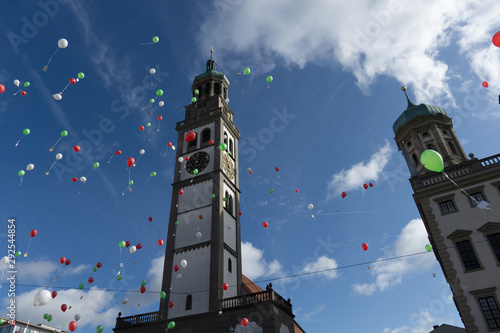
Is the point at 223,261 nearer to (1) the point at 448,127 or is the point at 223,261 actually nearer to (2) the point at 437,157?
(2) the point at 437,157

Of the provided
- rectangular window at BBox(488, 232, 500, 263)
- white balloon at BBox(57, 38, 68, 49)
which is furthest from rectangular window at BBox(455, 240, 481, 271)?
white balloon at BBox(57, 38, 68, 49)

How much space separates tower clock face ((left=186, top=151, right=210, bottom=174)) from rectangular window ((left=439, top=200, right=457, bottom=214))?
2010 cm

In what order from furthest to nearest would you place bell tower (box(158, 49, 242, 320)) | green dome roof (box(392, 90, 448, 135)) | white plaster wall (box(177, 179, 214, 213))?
green dome roof (box(392, 90, 448, 135)) < white plaster wall (box(177, 179, 214, 213)) < bell tower (box(158, 49, 242, 320))

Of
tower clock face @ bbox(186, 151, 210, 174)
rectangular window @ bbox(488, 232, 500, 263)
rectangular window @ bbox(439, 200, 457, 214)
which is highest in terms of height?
tower clock face @ bbox(186, 151, 210, 174)

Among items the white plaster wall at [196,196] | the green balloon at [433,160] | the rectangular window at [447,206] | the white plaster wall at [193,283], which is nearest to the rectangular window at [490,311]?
the rectangular window at [447,206]

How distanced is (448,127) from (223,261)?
2650 cm

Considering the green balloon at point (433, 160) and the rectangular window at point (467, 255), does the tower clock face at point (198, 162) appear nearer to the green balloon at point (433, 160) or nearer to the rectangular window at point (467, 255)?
the rectangular window at point (467, 255)

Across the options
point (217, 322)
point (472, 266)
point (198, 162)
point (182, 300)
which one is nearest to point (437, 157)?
point (472, 266)

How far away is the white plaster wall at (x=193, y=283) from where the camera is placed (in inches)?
982

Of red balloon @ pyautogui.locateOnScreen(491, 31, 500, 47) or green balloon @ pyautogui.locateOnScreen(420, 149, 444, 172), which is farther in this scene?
green balloon @ pyautogui.locateOnScreen(420, 149, 444, 172)

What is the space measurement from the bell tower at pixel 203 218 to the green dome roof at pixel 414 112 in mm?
18101

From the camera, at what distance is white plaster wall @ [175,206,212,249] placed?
93.4 ft

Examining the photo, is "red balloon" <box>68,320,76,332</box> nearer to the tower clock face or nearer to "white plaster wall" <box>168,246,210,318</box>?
"white plaster wall" <box>168,246,210,318</box>

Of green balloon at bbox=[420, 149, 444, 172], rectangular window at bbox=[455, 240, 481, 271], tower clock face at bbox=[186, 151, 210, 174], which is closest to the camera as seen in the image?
green balloon at bbox=[420, 149, 444, 172]
